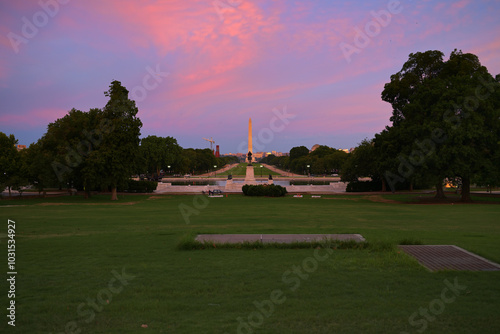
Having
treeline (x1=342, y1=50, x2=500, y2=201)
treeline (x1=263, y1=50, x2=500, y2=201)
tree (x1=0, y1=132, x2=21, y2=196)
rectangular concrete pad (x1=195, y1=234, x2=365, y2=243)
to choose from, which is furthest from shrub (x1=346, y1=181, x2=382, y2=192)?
rectangular concrete pad (x1=195, y1=234, x2=365, y2=243)

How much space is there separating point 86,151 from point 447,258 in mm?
34416

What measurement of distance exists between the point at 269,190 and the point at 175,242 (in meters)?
31.5

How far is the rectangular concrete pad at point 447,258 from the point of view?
7.59 metres

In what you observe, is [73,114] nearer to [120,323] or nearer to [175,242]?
[175,242]

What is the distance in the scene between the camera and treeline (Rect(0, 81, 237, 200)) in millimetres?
34750

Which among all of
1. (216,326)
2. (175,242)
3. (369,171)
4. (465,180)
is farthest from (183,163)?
(216,326)

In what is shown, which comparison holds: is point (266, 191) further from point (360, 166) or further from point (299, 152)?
point (299, 152)

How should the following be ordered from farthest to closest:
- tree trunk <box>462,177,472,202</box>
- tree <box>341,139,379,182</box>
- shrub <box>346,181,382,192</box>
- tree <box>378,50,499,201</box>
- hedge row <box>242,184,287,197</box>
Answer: shrub <box>346,181,382,192</box> → tree <box>341,139,379,182</box> → hedge row <box>242,184,287,197</box> → tree trunk <box>462,177,472,202</box> → tree <box>378,50,499,201</box>

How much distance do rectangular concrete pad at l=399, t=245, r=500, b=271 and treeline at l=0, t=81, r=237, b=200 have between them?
30.9 metres

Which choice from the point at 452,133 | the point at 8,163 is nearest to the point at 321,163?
the point at 452,133

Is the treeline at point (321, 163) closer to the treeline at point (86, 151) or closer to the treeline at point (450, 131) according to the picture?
the treeline at point (450, 131)

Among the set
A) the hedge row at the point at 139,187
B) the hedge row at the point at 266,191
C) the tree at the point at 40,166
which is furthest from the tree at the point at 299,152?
the tree at the point at 40,166

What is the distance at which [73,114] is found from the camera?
1467 inches

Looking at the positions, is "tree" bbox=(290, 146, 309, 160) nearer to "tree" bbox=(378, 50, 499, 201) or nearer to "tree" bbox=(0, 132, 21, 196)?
"tree" bbox=(378, 50, 499, 201)
